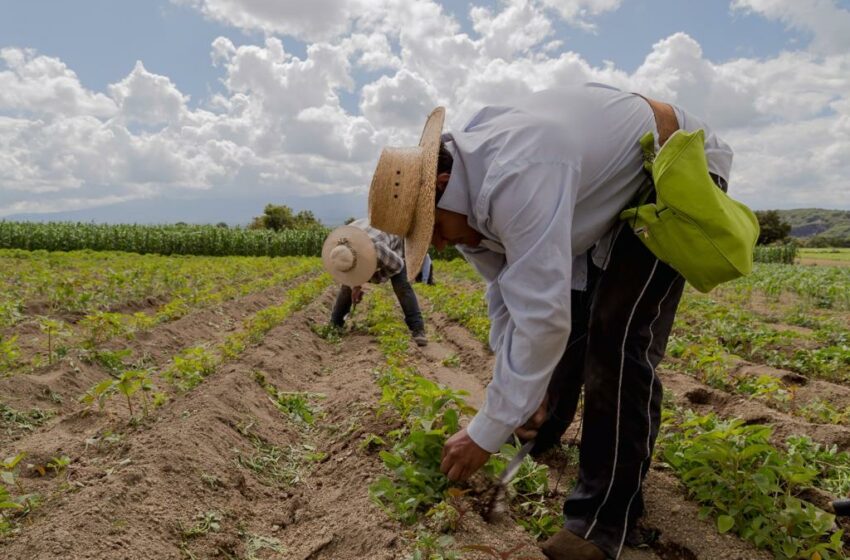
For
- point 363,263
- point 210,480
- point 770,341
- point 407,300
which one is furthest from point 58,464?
point 770,341

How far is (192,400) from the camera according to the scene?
4.10m

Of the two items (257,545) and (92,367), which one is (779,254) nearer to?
(92,367)

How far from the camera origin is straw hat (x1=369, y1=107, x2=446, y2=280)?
7.16ft

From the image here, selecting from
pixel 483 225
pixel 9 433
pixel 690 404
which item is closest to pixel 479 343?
pixel 690 404

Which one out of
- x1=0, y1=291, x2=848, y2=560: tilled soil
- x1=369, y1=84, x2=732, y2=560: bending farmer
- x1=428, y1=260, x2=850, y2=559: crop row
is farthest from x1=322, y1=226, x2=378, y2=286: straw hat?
x1=428, y1=260, x2=850, y2=559: crop row

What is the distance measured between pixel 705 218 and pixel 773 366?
171 inches

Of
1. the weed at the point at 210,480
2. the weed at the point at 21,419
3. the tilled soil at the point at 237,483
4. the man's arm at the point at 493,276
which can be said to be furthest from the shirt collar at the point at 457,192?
the weed at the point at 21,419

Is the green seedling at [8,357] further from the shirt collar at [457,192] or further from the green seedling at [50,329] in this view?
the shirt collar at [457,192]

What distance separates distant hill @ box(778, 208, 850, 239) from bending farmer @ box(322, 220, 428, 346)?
165m

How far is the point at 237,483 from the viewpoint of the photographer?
129 inches

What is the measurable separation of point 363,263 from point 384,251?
71 centimetres

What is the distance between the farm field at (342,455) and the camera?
8.25 feet

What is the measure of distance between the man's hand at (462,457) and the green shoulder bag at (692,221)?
3.02 feet

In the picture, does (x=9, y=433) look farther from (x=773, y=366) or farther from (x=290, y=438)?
(x=773, y=366)
